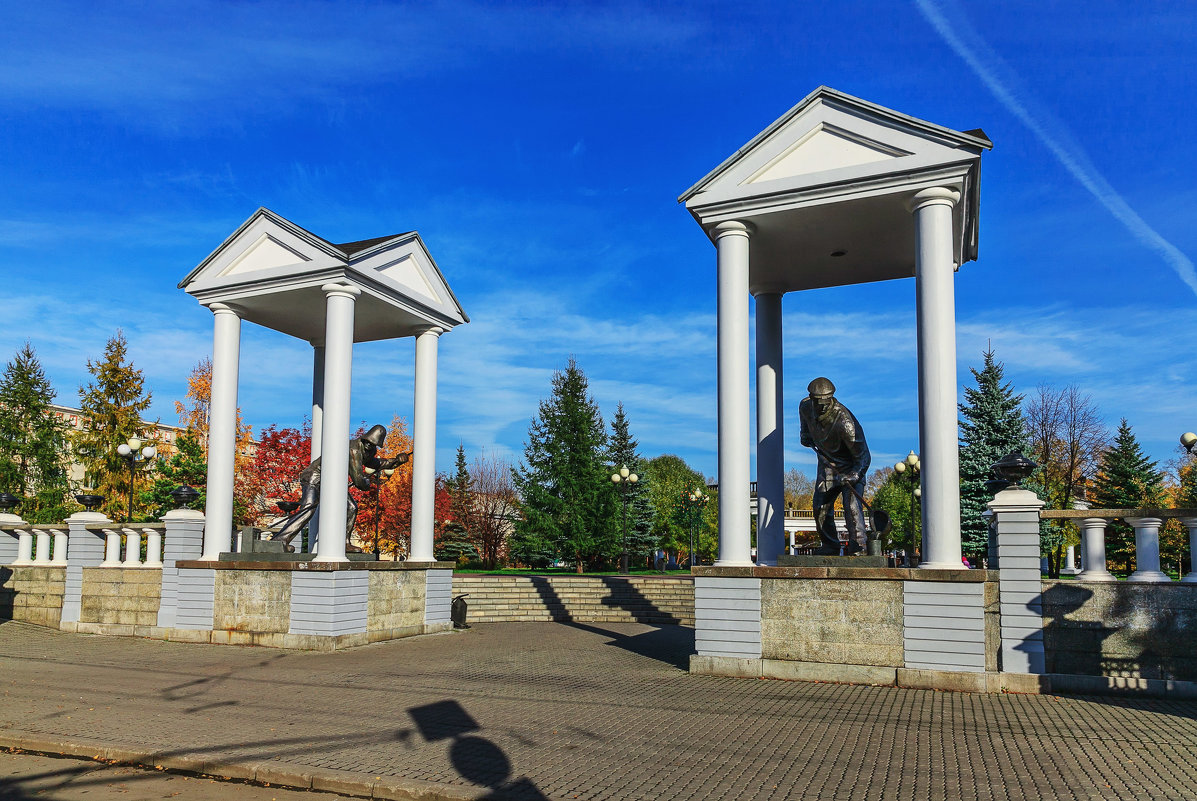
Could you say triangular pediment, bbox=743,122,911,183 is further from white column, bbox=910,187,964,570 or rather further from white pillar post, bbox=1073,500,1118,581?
white pillar post, bbox=1073,500,1118,581

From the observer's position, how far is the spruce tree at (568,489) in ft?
141

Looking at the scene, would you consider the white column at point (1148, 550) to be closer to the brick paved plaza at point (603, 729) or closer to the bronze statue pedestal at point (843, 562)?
the brick paved plaza at point (603, 729)

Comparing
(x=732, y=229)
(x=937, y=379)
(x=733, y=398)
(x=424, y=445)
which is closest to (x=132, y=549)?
(x=424, y=445)

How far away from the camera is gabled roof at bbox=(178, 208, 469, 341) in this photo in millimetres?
17359

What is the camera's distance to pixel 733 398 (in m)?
13.2

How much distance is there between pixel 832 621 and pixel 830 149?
7.22 m

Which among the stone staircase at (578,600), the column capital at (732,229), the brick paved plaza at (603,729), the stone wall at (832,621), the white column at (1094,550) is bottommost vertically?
the stone staircase at (578,600)

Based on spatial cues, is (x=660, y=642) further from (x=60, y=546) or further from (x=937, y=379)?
(x=60, y=546)

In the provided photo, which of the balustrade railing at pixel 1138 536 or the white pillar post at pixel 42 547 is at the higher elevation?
the balustrade railing at pixel 1138 536

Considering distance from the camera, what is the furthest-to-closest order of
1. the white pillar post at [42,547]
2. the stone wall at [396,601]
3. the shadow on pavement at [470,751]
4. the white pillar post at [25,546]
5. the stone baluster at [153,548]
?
1. the white pillar post at [25,546]
2. the white pillar post at [42,547]
3. the stone baluster at [153,548]
4. the stone wall at [396,601]
5. the shadow on pavement at [470,751]

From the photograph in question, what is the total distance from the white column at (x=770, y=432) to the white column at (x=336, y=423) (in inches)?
322

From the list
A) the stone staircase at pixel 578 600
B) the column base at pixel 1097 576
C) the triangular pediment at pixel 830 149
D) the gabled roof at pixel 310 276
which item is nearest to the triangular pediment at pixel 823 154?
the triangular pediment at pixel 830 149

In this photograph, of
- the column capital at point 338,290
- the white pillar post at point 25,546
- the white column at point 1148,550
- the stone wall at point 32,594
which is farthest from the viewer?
the white pillar post at point 25,546

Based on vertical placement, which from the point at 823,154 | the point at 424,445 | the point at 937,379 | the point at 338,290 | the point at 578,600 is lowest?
the point at 578,600
